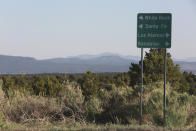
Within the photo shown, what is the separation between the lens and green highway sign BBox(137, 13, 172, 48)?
490 inches

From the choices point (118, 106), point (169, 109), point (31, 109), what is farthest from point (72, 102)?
point (169, 109)

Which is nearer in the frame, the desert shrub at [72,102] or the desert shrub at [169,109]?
the desert shrub at [169,109]

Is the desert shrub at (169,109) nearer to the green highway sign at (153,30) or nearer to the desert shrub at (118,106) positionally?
the desert shrub at (118,106)

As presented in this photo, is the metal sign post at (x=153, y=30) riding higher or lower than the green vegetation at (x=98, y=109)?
higher

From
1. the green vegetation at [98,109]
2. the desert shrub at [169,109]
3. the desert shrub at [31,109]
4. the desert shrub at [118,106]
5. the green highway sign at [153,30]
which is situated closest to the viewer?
the green highway sign at [153,30]

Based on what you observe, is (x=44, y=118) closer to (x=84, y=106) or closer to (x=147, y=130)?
(x=84, y=106)

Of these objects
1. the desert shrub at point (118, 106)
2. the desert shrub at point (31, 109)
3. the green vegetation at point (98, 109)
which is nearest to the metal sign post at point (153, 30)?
the green vegetation at point (98, 109)

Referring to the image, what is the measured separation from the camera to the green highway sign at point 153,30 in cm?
1245

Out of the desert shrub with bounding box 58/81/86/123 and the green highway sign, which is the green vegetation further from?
the green highway sign

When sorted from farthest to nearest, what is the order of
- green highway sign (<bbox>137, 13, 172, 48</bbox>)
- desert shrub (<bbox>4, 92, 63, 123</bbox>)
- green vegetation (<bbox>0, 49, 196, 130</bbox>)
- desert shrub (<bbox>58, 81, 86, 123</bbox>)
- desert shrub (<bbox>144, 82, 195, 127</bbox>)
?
desert shrub (<bbox>58, 81, 86, 123</bbox>)
desert shrub (<bbox>4, 92, 63, 123</bbox>)
green vegetation (<bbox>0, 49, 196, 130</bbox>)
desert shrub (<bbox>144, 82, 195, 127</bbox>)
green highway sign (<bbox>137, 13, 172, 48</bbox>)

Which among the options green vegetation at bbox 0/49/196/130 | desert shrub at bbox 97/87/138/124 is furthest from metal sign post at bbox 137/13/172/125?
desert shrub at bbox 97/87/138/124

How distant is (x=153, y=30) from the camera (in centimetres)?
1250

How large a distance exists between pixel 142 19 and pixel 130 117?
3.09 metres

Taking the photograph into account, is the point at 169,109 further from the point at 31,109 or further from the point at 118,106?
the point at 31,109
